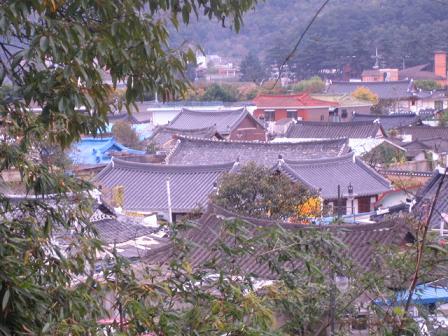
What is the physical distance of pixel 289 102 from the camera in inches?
1356

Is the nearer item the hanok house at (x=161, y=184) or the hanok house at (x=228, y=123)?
the hanok house at (x=161, y=184)

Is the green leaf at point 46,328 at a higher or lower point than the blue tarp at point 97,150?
higher

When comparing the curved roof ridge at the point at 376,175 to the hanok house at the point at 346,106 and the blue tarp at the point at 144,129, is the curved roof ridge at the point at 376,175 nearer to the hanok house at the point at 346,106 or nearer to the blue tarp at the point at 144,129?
the blue tarp at the point at 144,129

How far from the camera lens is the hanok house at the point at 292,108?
112 ft

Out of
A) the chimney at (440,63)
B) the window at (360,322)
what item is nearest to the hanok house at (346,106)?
the chimney at (440,63)

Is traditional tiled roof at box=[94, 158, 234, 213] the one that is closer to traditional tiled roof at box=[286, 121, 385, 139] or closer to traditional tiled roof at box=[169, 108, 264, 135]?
traditional tiled roof at box=[286, 121, 385, 139]

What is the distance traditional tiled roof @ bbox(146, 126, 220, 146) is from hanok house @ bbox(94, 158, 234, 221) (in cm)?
772

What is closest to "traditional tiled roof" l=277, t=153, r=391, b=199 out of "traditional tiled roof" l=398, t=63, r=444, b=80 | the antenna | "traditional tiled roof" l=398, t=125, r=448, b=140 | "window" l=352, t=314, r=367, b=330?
"traditional tiled roof" l=398, t=125, r=448, b=140

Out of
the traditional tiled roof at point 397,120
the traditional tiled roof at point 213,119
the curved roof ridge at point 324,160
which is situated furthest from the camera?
the traditional tiled roof at point 397,120

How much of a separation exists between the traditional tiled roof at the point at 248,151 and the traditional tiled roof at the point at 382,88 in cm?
2107

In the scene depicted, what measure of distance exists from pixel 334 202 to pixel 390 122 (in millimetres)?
16255

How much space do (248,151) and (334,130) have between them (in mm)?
6697

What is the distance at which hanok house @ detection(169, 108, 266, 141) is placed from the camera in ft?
92.3

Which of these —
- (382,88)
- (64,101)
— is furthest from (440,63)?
(64,101)
